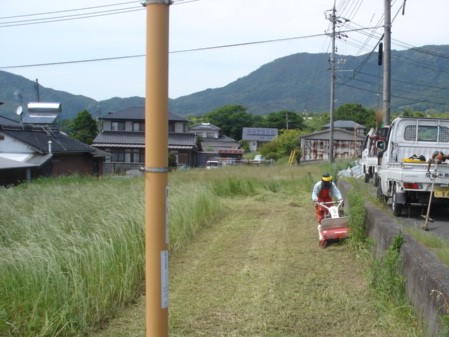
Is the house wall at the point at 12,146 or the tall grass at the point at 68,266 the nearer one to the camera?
the tall grass at the point at 68,266

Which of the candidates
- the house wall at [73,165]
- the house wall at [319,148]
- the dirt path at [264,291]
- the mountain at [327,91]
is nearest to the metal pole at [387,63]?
the dirt path at [264,291]

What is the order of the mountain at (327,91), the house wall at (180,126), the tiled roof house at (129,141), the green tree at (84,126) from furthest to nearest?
the mountain at (327,91) → the green tree at (84,126) → the house wall at (180,126) → the tiled roof house at (129,141)

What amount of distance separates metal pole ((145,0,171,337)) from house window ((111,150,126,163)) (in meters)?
46.3

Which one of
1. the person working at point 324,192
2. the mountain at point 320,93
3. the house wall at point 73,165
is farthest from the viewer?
the mountain at point 320,93

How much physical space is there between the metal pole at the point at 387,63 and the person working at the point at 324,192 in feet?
26.8

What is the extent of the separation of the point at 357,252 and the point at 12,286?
181 inches

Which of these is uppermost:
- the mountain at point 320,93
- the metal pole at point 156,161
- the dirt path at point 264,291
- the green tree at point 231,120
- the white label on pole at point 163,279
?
the mountain at point 320,93

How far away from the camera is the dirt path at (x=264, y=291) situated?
4.81 m

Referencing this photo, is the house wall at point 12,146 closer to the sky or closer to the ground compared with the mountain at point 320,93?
closer to the ground

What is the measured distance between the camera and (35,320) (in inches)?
178

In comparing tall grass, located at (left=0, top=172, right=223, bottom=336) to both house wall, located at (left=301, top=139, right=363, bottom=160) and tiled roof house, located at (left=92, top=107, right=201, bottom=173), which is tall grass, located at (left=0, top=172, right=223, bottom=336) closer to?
tiled roof house, located at (left=92, top=107, right=201, bottom=173)

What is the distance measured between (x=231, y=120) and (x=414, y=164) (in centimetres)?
9130

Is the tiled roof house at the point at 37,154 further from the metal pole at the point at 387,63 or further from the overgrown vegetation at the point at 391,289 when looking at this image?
the overgrown vegetation at the point at 391,289

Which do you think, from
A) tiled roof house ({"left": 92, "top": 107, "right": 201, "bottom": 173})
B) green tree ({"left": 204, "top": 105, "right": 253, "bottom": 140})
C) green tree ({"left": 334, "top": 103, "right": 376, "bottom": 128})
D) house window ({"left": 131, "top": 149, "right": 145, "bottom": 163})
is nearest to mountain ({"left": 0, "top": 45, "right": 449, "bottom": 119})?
green tree ({"left": 334, "top": 103, "right": 376, "bottom": 128})
